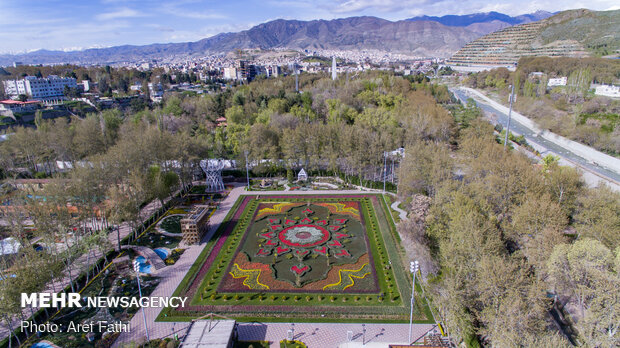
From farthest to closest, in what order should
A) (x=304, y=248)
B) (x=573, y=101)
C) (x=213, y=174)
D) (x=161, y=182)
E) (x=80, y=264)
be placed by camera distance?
1. (x=573, y=101)
2. (x=213, y=174)
3. (x=161, y=182)
4. (x=304, y=248)
5. (x=80, y=264)

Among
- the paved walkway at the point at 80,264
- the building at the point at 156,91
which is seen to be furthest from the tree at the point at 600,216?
the building at the point at 156,91

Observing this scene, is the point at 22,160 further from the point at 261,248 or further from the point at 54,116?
the point at 261,248

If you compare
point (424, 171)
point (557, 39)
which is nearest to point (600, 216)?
point (424, 171)

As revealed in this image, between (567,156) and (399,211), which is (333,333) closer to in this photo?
(399,211)

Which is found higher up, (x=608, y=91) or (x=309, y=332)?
(x=608, y=91)

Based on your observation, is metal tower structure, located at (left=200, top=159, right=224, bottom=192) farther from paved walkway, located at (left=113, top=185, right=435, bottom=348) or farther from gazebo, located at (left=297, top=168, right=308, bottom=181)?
paved walkway, located at (left=113, top=185, right=435, bottom=348)

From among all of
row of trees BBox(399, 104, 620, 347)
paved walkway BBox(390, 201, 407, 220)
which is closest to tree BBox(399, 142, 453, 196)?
row of trees BBox(399, 104, 620, 347)

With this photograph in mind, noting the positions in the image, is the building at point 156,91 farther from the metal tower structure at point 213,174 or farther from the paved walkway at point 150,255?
the paved walkway at point 150,255
